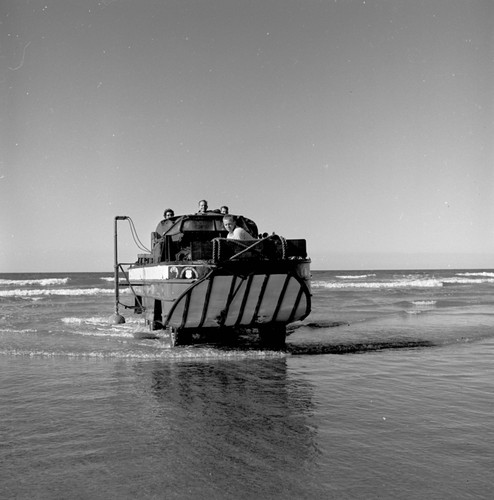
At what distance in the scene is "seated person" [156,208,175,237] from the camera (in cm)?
1057

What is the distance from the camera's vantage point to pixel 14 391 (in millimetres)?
5910

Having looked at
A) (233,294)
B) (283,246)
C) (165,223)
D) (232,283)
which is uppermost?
(165,223)

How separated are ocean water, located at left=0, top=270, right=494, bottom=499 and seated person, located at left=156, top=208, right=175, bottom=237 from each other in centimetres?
254

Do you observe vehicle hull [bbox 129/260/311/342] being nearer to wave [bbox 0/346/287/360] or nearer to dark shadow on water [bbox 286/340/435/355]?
wave [bbox 0/346/287/360]

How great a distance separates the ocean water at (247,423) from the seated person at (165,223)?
254cm

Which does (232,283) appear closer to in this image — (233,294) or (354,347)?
(233,294)

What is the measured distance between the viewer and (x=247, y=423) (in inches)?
181

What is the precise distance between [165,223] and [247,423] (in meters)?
6.61

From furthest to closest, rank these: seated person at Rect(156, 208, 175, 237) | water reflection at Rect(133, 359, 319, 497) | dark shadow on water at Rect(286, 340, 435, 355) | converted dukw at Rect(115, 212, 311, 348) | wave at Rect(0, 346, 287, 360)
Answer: seated person at Rect(156, 208, 175, 237), dark shadow on water at Rect(286, 340, 435, 355), wave at Rect(0, 346, 287, 360), converted dukw at Rect(115, 212, 311, 348), water reflection at Rect(133, 359, 319, 497)

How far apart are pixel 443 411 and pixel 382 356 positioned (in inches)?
135

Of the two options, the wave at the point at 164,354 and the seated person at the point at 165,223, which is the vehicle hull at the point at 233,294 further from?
the seated person at the point at 165,223

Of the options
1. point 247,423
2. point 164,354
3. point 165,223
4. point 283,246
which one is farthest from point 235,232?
point 247,423

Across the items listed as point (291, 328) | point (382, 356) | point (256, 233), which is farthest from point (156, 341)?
point (382, 356)

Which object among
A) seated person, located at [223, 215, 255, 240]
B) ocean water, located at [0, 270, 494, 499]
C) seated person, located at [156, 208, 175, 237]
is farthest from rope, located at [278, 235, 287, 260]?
seated person, located at [156, 208, 175, 237]
